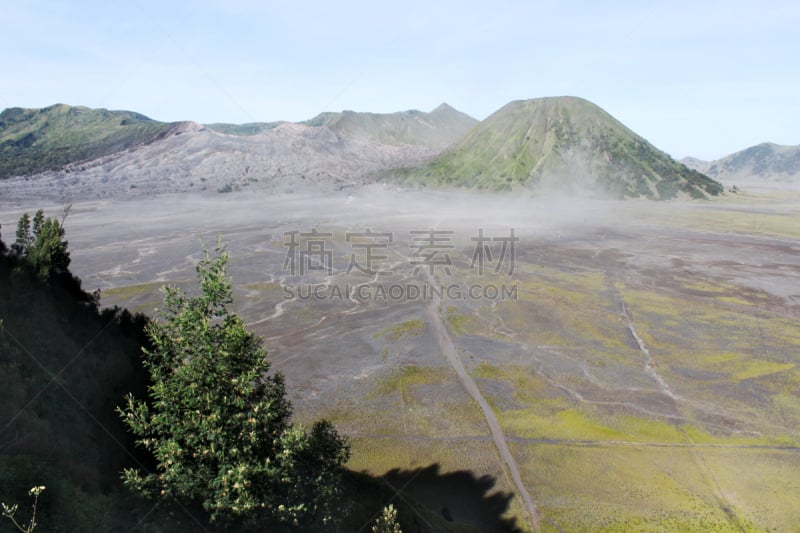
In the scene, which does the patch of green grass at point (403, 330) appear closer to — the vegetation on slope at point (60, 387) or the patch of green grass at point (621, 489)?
the patch of green grass at point (621, 489)

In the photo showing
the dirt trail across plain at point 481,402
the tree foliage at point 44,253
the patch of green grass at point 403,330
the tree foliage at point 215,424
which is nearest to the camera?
the tree foliage at point 215,424

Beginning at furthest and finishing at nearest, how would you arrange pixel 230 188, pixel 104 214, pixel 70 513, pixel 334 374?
1. pixel 230 188
2. pixel 104 214
3. pixel 334 374
4. pixel 70 513

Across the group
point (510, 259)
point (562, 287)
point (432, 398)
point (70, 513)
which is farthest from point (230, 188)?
point (70, 513)

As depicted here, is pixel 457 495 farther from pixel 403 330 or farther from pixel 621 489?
pixel 403 330

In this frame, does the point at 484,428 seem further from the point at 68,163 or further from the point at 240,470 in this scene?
the point at 68,163

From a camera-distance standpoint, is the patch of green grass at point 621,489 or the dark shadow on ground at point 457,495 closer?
the patch of green grass at point 621,489

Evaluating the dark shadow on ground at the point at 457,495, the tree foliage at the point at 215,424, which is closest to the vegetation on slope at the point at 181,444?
the tree foliage at the point at 215,424

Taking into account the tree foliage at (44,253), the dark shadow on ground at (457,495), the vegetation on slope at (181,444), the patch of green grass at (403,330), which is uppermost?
the tree foliage at (44,253)
